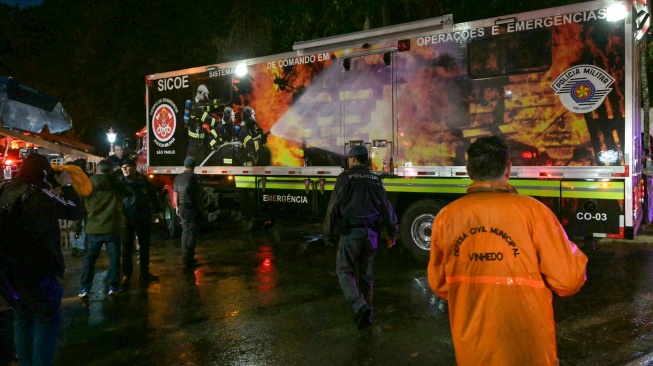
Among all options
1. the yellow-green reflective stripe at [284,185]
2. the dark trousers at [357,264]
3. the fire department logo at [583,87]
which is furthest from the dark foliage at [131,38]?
the dark trousers at [357,264]

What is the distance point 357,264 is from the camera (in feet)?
18.4

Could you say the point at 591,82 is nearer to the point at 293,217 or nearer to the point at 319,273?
the point at 319,273

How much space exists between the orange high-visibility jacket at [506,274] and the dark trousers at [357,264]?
2974mm

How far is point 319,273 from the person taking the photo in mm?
A: 8195

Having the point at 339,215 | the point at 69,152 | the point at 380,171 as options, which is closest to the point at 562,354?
the point at 339,215

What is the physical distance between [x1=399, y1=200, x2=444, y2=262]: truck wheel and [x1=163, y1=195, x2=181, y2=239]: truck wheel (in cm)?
586

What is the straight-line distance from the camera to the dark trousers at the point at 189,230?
27.3 feet

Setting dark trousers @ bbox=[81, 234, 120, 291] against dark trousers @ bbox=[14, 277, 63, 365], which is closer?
dark trousers @ bbox=[14, 277, 63, 365]

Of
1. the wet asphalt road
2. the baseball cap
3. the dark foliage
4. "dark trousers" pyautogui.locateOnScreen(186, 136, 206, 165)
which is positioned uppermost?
the dark foliage

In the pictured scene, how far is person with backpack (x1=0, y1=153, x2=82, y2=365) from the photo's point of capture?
3846 mm

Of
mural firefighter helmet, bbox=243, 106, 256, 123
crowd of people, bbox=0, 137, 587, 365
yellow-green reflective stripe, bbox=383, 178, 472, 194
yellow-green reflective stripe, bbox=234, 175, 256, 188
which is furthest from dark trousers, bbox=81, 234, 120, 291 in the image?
mural firefighter helmet, bbox=243, 106, 256, 123

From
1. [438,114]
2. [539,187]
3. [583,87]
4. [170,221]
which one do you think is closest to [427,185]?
[438,114]

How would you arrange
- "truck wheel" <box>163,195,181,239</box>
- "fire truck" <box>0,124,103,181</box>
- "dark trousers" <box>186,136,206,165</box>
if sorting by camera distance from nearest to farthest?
"fire truck" <box>0,124,103,181</box> → "dark trousers" <box>186,136,206,165</box> → "truck wheel" <box>163,195,181,239</box>

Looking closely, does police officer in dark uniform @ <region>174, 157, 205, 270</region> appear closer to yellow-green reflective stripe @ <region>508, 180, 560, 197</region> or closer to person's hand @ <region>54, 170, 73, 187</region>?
person's hand @ <region>54, 170, 73, 187</region>
